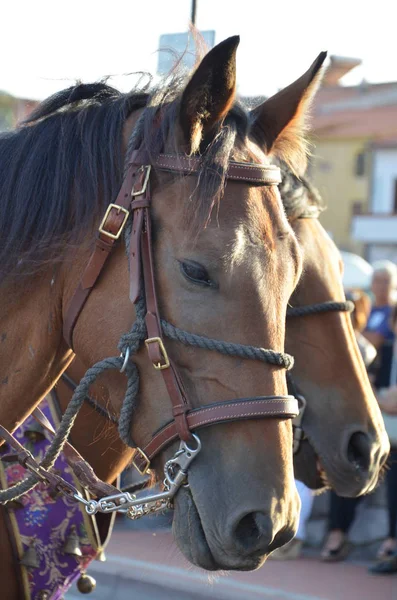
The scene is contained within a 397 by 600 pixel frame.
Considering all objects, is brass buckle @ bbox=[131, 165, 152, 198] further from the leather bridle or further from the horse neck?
the leather bridle

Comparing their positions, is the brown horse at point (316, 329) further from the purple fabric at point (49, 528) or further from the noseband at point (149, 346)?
the noseband at point (149, 346)

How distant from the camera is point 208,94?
88.0 inches

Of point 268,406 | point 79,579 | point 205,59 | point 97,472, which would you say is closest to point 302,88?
point 205,59

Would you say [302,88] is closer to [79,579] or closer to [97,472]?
[97,472]

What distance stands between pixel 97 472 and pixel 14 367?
0.87m

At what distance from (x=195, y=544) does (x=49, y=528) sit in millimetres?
1139

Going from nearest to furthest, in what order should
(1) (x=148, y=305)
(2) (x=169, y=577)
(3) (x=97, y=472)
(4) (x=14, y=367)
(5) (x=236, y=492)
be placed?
1. (5) (x=236, y=492)
2. (1) (x=148, y=305)
3. (4) (x=14, y=367)
4. (3) (x=97, y=472)
5. (2) (x=169, y=577)

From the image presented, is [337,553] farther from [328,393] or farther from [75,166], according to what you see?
[75,166]

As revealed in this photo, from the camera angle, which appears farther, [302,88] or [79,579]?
[79,579]

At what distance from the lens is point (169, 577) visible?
Answer: 6.29 meters

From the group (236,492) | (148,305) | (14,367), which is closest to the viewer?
A: (236,492)

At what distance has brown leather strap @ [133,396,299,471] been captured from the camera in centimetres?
207

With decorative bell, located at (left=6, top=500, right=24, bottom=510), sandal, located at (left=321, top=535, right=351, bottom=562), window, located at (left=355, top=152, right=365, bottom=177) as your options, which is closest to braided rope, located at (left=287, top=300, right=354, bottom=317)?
decorative bell, located at (left=6, top=500, right=24, bottom=510)

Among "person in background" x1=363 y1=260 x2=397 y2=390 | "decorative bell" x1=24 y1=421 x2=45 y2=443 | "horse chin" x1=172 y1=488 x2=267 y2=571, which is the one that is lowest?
"person in background" x1=363 y1=260 x2=397 y2=390
